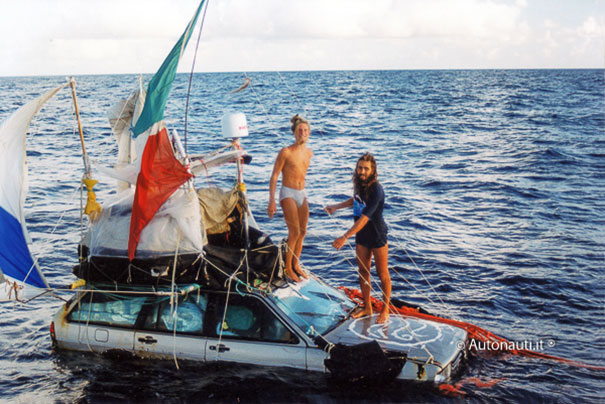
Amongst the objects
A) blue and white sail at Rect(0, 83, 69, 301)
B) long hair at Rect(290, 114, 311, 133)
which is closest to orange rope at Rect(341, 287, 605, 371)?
long hair at Rect(290, 114, 311, 133)

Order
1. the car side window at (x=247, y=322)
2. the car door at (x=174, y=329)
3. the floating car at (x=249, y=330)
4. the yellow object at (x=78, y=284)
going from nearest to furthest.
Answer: the floating car at (x=249, y=330) < the car side window at (x=247, y=322) < the car door at (x=174, y=329) < the yellow object at (x=78, y=284)

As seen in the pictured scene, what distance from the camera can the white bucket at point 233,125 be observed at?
861cm

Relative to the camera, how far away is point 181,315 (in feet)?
26.9

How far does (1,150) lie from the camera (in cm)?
829

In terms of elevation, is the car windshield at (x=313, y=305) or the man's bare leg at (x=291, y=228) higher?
the man's bare leg at (x=291, y=228)

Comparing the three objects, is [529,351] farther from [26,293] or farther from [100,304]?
[26,293]

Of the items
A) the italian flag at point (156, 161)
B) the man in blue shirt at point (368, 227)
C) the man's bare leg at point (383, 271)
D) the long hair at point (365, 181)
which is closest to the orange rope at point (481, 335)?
the man's bare leg at point (383, 271)

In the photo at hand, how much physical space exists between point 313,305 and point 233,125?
3.01 m

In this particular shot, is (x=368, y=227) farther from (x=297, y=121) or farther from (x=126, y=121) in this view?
(x=126, y=121)

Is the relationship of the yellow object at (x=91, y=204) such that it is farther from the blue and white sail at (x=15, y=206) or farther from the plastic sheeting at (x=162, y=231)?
the blue and white sail at (x=15, y=206)

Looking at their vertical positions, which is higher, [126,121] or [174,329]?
[126,121]

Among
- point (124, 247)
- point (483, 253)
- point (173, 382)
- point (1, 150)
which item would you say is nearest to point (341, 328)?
point (173, 382)

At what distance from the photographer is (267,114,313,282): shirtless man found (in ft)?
28.8

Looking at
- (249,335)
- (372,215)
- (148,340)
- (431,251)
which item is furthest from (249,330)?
(431,251)
